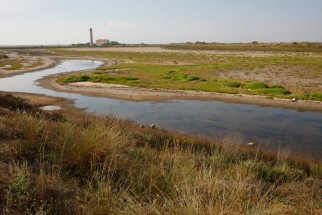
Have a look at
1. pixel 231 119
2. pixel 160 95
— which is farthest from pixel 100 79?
pixel 231 119

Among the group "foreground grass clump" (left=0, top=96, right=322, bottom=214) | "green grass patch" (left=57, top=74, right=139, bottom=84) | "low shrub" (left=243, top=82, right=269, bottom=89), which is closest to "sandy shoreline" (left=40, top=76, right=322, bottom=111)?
"green grass patch" (left=57, top=74, right=139, bottom=84)

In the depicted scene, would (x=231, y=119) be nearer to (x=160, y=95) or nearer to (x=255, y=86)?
(x=160, y=95)

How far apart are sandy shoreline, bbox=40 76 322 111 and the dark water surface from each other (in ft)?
4.30

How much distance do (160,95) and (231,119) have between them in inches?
402

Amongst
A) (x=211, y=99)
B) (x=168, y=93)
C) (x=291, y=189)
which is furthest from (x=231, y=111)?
(x=291, y=189)

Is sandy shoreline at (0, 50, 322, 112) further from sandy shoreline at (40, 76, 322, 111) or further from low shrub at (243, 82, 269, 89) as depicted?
low shrub at (243, 82, 269, 89)

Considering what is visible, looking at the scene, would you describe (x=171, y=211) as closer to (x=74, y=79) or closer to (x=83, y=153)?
(x=83, y=153)

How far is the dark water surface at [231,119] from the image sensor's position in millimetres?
16656

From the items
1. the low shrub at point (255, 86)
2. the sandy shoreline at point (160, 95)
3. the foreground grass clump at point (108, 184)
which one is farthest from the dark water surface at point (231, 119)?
the foreground grass clump at point (108, 184)

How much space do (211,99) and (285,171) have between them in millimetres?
18979

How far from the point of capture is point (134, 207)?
464 cm

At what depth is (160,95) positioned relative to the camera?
30188 millimetres

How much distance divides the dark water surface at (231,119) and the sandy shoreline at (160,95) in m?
1.31

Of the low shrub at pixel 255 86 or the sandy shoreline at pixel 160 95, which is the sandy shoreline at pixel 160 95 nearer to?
the sandy shoreline at pixel 160 95
